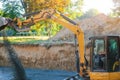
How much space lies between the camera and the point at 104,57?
12078 mm

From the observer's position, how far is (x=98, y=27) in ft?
98.4

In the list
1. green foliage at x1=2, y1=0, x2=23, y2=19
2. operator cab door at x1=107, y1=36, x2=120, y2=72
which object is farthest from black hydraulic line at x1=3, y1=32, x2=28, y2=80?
green foliage at x1=2, y1=0, x2=23, y2=19

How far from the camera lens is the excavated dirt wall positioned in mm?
25302

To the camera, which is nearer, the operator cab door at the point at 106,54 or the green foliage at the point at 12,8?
the operator cab door at the point at 106,54

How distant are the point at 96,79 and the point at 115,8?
13331mm

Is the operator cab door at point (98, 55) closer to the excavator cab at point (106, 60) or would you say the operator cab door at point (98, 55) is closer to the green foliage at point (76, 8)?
the excavator cab at point (106, 60)

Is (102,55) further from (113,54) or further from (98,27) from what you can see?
(98,27)

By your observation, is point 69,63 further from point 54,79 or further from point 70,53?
point 54,79

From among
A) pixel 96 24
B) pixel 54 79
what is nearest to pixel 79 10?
pixel 96 24

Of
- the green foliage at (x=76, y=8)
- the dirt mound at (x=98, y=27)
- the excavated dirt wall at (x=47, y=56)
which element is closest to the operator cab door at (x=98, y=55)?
the excavated dirt wall at (x=47, y=56)

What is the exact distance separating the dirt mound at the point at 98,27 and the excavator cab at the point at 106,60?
15.3 m

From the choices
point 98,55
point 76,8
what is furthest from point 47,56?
point 76,8

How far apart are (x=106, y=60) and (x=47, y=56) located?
14752 millimetres

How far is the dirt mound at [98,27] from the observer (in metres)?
28.6
